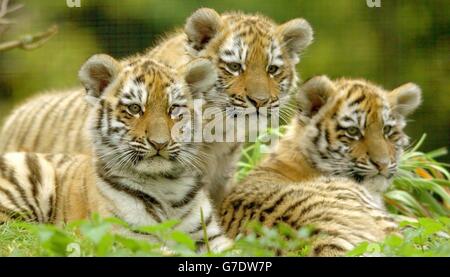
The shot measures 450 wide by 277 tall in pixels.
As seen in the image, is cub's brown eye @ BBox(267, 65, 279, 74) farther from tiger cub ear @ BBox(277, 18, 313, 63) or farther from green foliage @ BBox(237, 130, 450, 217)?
green foliage @ BBox(237, 130, 450, 217)

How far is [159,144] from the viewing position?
4340mm

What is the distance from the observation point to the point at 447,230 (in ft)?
14.8

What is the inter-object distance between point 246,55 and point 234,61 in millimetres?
68

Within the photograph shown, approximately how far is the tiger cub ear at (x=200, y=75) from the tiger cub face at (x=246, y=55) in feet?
0.77

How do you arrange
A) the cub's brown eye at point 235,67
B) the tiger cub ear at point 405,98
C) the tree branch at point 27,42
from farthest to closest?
the tiger cub ear at point 405,98
the cub's brown eye at point 235,67
the tree branch at point 27,42

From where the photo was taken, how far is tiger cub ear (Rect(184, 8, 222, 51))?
5227mm

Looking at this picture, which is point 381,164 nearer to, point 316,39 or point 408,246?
point 316,39

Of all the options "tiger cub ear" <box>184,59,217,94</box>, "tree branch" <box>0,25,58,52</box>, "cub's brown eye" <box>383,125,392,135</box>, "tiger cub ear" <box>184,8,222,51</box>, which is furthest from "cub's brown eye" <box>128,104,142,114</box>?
"cub's brown eye" <box>383,125,392,135</box>

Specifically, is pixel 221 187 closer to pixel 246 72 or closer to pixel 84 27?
pixel 246 72

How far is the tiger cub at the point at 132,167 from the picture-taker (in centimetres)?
443

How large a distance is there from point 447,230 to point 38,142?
2640 millimetres

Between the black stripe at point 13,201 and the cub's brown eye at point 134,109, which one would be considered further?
the black stripe at point 13,201

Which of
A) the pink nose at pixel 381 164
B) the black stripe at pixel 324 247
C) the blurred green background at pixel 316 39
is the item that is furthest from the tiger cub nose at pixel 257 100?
the black stripe at pixel 324 247

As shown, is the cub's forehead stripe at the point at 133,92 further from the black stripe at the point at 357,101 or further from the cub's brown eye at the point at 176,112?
the black stripe at the point at 357,101
